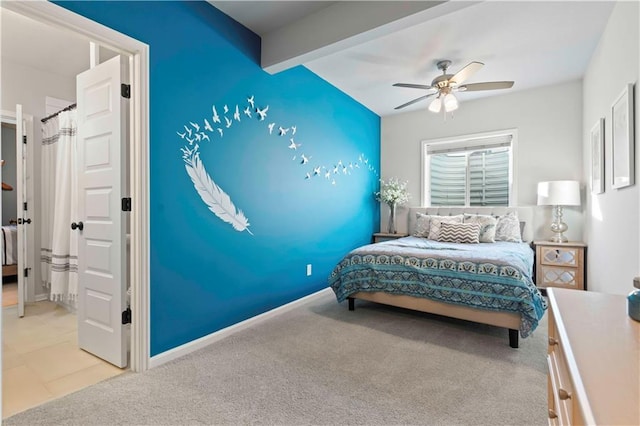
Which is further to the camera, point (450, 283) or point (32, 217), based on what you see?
point (32, 217)

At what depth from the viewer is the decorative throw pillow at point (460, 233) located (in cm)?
375

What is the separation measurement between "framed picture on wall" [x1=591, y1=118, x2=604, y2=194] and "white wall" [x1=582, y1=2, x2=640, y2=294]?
9 cm

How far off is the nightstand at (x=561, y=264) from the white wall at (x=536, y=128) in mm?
445

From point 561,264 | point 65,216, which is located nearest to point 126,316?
point 65,216

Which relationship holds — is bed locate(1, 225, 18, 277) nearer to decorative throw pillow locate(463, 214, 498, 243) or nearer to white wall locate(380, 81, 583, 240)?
white wall locate(380, 81, 583, 240)

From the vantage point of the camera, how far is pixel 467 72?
2.93m

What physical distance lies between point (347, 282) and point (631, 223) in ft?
7.20

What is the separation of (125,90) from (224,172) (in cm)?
89

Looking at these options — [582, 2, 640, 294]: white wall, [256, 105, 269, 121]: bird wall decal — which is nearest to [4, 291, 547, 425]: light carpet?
[582, 2, 640, 294]: white wall

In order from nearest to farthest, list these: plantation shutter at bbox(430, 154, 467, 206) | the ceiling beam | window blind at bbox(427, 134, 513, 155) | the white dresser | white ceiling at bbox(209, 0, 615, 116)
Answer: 1. the white dresser
2. the ceiling beam
3. white ceiling at bbox(209, 0, 615, 116)
4. window blind at bbox(427, 134, 513, 155)
5. plantation shutter at bbox(430, 154, 467, 206)

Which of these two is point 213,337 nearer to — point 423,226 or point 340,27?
point 340,27

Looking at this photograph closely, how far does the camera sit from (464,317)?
2580 mm

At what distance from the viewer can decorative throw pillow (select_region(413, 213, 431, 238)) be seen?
14.4 ft

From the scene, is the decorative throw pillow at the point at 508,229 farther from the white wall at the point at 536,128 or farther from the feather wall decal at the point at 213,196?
the feather wall decal at the point at 213,196
